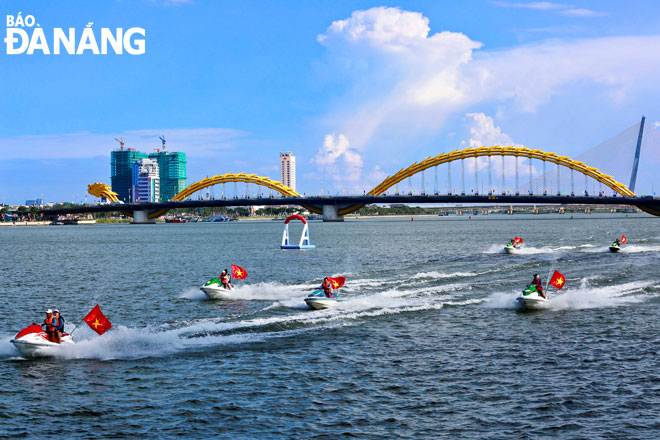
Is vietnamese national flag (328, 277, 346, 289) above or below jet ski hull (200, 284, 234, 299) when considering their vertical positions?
above

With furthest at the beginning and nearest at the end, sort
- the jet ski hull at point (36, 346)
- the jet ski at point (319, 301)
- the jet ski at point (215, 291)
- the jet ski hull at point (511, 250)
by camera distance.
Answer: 1. the jet ski hull at point (511, 250)
2. the jet ski at point (215, 291)
3. the jet ski at point (319, 301)
4. the jet ski hull at point (36, 346)

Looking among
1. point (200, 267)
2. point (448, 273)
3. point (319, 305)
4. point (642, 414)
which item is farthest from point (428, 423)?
point (200, 267)

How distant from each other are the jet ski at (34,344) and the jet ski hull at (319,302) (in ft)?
42.0

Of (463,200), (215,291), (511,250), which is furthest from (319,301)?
(463,200)

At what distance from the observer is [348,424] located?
17.2 metres

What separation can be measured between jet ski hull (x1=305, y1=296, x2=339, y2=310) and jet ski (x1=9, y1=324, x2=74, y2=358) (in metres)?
12.8

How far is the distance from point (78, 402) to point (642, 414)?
15.4 m

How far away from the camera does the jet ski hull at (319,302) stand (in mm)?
33594

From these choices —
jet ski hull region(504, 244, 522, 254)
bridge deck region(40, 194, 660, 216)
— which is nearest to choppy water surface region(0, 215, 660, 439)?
jet ski hull region(504, 244, 522, 254)

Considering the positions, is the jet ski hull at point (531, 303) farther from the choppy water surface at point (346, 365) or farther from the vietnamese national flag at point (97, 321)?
the vietnamese national flag at point (97, 321)

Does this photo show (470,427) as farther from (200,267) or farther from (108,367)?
(200,267)

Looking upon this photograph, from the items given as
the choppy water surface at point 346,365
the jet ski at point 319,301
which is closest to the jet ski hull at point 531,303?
the choppy water surface at point 346,365

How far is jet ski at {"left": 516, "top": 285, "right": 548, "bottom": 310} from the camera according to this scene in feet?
111

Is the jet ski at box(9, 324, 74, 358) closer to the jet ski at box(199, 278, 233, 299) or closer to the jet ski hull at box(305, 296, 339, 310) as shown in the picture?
the jet ski hull at box(305, 296, 339, 310)
